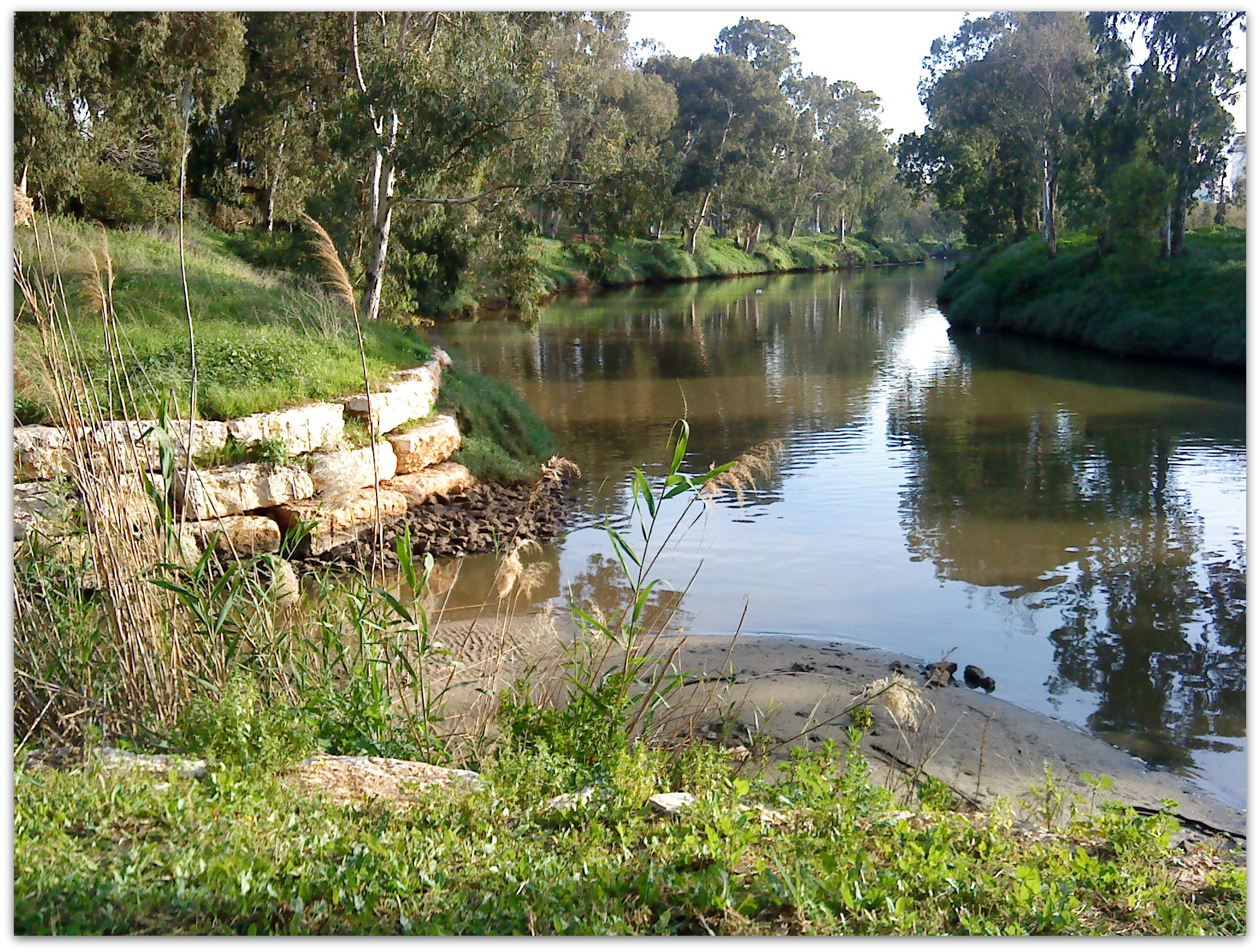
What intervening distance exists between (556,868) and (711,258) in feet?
171

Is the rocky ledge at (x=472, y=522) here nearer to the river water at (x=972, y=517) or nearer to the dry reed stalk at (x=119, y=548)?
the river water at (x=972, y=517)

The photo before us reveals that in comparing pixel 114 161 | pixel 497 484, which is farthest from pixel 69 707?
pixel 114 161

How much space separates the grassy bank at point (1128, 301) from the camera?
20.7 metres

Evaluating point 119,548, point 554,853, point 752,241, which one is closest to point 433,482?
point 119,548

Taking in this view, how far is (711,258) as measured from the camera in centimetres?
5338

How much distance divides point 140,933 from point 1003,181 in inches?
1500

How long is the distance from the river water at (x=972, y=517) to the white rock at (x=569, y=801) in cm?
82

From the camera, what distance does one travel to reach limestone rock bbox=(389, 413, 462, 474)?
34.2 ft

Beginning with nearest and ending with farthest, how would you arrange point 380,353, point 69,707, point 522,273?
point 69,707, point 380,353, point 522,273

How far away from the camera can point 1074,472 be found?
12.2m

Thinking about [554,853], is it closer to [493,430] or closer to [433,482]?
[433,482]

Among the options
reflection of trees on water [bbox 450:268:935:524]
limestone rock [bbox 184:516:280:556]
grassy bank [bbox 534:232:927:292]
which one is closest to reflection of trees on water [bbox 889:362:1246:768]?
reflection of trees on water [bbox 450:268:935:524]

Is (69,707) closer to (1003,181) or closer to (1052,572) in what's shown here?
(1052,572)

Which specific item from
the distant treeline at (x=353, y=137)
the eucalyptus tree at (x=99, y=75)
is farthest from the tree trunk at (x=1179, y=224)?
the eucalyptus tree at (x=99, y=75)
